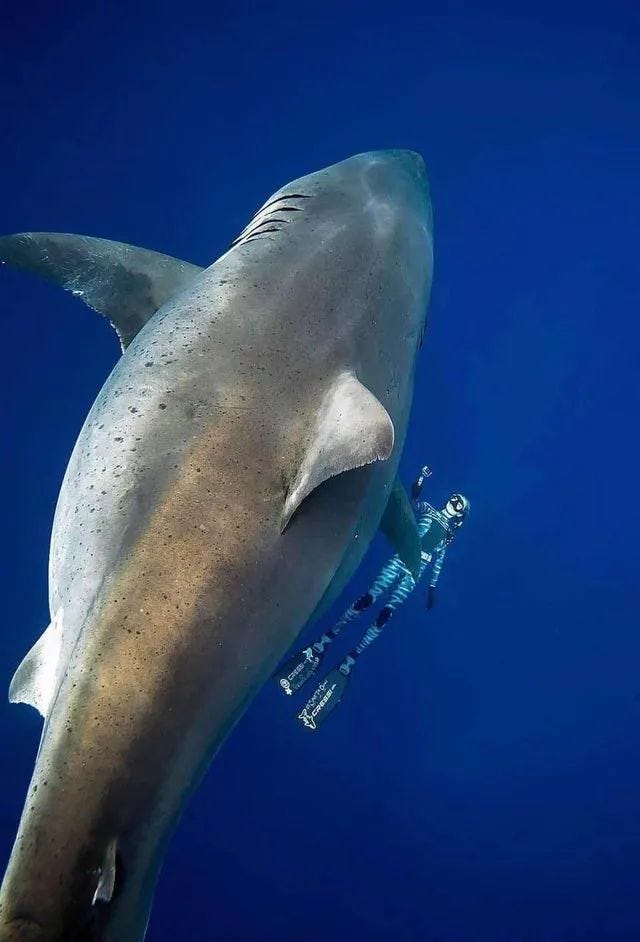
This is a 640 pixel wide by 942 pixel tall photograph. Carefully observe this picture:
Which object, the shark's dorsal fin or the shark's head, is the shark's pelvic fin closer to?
the shark's head

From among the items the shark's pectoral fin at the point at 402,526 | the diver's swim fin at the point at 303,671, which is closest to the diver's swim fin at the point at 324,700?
the diver's swim fin at the point at 303,671

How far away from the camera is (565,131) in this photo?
36.3ft

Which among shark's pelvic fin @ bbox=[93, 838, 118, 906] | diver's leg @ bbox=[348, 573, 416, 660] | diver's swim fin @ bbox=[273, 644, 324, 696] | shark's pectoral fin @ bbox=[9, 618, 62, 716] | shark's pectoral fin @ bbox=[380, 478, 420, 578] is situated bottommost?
shark's pelvic fin @ bbox=[93, 838, 118, 906]

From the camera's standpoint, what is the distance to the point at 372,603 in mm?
9562

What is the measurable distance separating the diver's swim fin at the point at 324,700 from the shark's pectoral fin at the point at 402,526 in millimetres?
4982

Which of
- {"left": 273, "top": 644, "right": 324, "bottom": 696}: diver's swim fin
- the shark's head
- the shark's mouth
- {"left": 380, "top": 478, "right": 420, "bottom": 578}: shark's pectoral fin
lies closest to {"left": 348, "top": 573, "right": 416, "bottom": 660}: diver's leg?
A: {"left": 273, "top": 644, "right": 324, "bottom": 696}: diver's swim fin

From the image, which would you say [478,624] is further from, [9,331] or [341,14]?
[341,14]

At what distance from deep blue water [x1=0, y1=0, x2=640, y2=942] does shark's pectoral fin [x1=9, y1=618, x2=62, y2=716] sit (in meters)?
7.32

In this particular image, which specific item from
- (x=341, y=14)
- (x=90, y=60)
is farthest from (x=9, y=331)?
(x=341, y=14)

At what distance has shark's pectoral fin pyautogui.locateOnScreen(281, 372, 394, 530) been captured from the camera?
90.0 inches

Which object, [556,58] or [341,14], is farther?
[556,58]

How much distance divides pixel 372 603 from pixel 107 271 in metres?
6.87

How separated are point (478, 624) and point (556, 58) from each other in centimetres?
1013

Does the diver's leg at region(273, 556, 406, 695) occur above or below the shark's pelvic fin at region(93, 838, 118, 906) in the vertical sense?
above
